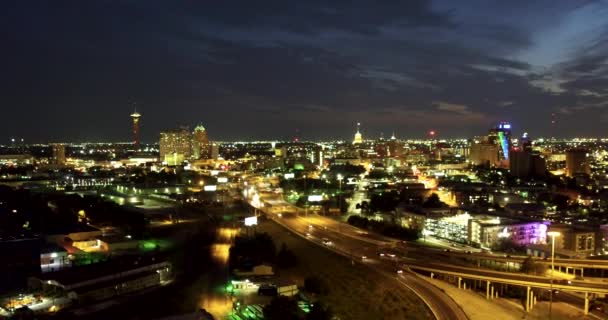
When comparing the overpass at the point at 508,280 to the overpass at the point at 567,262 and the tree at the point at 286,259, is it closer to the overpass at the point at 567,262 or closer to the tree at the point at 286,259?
the overpass at the point at 567,262

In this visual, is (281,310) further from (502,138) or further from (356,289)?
(502,138)

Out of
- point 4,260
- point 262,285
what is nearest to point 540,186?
point 262,285

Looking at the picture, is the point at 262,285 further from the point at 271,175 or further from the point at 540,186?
the point at 271,175

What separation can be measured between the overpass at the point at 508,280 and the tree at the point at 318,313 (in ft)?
12.0

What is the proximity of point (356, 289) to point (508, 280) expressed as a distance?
276cm

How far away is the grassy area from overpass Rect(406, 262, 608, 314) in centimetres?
126

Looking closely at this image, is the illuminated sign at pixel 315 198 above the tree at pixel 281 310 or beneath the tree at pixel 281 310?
above

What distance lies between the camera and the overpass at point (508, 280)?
31.1ft

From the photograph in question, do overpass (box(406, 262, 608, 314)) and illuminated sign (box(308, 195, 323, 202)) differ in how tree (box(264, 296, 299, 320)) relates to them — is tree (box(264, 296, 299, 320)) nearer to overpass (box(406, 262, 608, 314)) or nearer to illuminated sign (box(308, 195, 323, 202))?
overpass (box(406, 262, 608, 314))

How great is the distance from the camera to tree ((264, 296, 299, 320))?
7828 millimetres

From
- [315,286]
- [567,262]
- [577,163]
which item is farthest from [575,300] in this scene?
[577,163]

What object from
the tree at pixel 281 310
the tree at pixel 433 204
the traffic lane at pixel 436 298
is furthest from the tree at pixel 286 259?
the tree at pixel 433 204

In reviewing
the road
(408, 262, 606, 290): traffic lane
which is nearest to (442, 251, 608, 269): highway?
(408, 262, 606, 290): traffic lane

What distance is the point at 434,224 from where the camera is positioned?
53.5 ft
